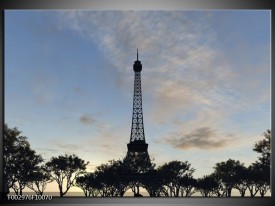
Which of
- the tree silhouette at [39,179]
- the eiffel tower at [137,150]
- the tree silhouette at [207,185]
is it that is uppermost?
the eiffel tower at [137,150]

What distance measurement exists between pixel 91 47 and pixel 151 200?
11.3 meters

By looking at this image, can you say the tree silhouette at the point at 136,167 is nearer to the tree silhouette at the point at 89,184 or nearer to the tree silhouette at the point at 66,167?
the tree silhouette at the point at 89,184

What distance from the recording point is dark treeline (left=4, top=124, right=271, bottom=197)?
33.1 ft

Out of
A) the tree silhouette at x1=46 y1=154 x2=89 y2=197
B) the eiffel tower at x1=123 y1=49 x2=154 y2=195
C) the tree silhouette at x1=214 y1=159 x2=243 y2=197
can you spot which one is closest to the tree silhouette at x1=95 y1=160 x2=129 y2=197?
the eiffel tower at x1=123 y1=49 x2=154 y2=195

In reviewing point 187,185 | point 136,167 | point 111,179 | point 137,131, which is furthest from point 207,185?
point 137,131

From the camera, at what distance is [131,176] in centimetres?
1266

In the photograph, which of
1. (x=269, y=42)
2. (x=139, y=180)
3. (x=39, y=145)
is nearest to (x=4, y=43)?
(x=269, y=42)

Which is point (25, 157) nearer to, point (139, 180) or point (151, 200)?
point (139, 180)

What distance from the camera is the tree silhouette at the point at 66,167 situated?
1090 centimetres

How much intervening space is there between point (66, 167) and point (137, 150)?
11.7 feet

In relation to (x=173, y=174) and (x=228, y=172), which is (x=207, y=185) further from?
(x=173, y=174)

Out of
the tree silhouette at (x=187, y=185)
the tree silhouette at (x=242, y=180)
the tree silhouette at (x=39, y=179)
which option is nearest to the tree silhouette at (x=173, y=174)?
the tree silhouette at (x=187, y=185)

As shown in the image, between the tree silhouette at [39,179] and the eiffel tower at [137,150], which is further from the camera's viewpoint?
the eiffel tower at [137,150]

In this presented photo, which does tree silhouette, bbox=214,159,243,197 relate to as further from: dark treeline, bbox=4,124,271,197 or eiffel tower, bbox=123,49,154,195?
eiffel tower, bbox=123,49,154,195
